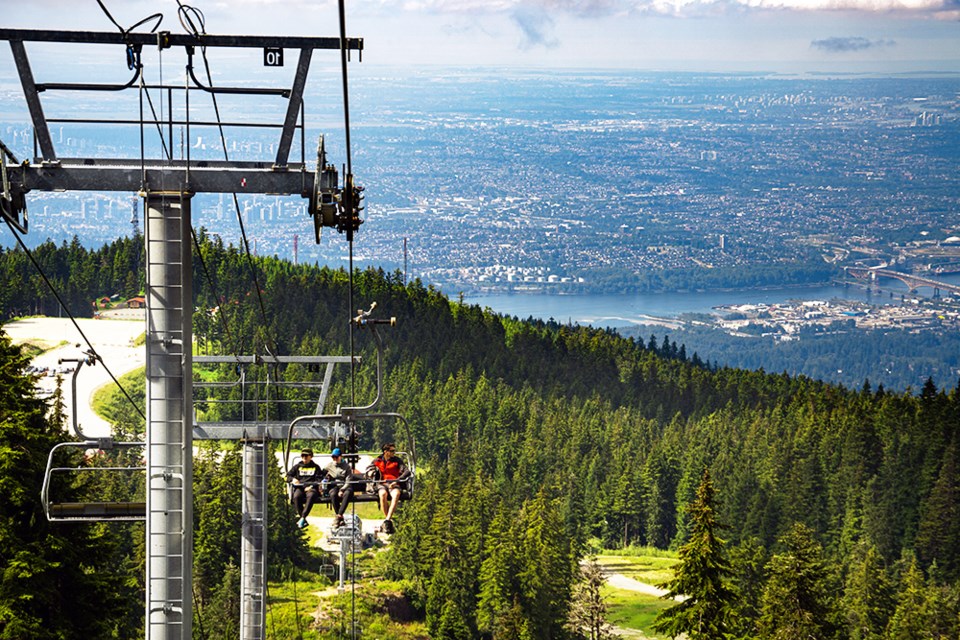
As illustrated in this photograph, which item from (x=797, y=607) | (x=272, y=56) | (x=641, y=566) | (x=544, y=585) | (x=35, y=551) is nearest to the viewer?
(x=272, y=56)

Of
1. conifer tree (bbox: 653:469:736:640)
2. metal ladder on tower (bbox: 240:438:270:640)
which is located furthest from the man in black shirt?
conifer tree (bbox: 653:469:736:640)

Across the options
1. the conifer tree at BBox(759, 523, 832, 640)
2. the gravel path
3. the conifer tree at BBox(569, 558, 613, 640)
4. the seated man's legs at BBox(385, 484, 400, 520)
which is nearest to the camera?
the seated man's legs at BBox(385, 484, 400, 520)

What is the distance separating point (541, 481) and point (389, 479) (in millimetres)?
94327

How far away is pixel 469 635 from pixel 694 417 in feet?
247

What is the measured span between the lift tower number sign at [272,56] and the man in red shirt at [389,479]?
7293mm

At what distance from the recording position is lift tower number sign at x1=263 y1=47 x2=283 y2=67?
45.1 feet

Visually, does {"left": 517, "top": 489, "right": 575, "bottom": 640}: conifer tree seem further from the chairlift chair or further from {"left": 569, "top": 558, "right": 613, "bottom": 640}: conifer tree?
the chairlift chair

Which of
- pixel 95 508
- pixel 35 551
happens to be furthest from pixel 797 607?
pixel 95 508

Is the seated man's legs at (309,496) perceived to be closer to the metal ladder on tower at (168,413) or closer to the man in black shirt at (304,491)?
the man in black shirt at (304,491)

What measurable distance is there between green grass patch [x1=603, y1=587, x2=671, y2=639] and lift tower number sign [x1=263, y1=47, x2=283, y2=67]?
6244 centimetres

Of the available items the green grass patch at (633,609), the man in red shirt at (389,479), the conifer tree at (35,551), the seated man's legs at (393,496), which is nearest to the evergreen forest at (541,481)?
the conifer tree at (35,551)

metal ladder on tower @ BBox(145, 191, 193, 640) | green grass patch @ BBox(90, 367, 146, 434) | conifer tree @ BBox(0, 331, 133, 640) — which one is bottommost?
green grass patch @ BBox(90, 367, 146, 434)

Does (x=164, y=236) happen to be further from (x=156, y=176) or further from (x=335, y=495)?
(x=335, y=495)

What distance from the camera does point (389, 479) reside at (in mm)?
20547
